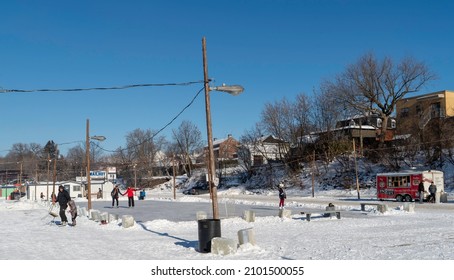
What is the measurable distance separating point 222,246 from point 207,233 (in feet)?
2.35

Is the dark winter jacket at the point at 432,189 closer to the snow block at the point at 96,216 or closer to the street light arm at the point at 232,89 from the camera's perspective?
the snow block at the point at 96,216

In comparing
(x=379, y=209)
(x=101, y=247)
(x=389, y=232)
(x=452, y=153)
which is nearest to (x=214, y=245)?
(x=101, y=247)

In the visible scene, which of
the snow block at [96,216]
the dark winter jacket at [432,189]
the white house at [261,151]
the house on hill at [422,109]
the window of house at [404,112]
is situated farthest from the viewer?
the white house at [261,151]

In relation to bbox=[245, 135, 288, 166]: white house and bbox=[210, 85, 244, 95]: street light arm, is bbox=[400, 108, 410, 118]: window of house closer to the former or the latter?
bbox=[245, 135, 288, 166]: white house

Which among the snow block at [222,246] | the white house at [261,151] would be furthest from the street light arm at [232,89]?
the white house at [261,151]

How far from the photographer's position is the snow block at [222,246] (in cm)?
1171

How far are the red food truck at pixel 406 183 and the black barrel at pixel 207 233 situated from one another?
28.3 meters

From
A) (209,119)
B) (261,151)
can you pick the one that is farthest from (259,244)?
(261,151)

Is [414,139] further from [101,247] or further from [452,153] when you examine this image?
[101,247]

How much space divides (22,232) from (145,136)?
104m

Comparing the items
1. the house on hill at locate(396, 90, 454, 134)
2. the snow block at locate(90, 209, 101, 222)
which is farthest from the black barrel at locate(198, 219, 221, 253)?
the house on hill at locate(396, 90, 454, 134)

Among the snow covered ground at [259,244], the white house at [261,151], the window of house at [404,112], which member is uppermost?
the window of house at [404,112]

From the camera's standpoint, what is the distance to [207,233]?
12297 mm

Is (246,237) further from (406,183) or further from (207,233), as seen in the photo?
(406,183)
